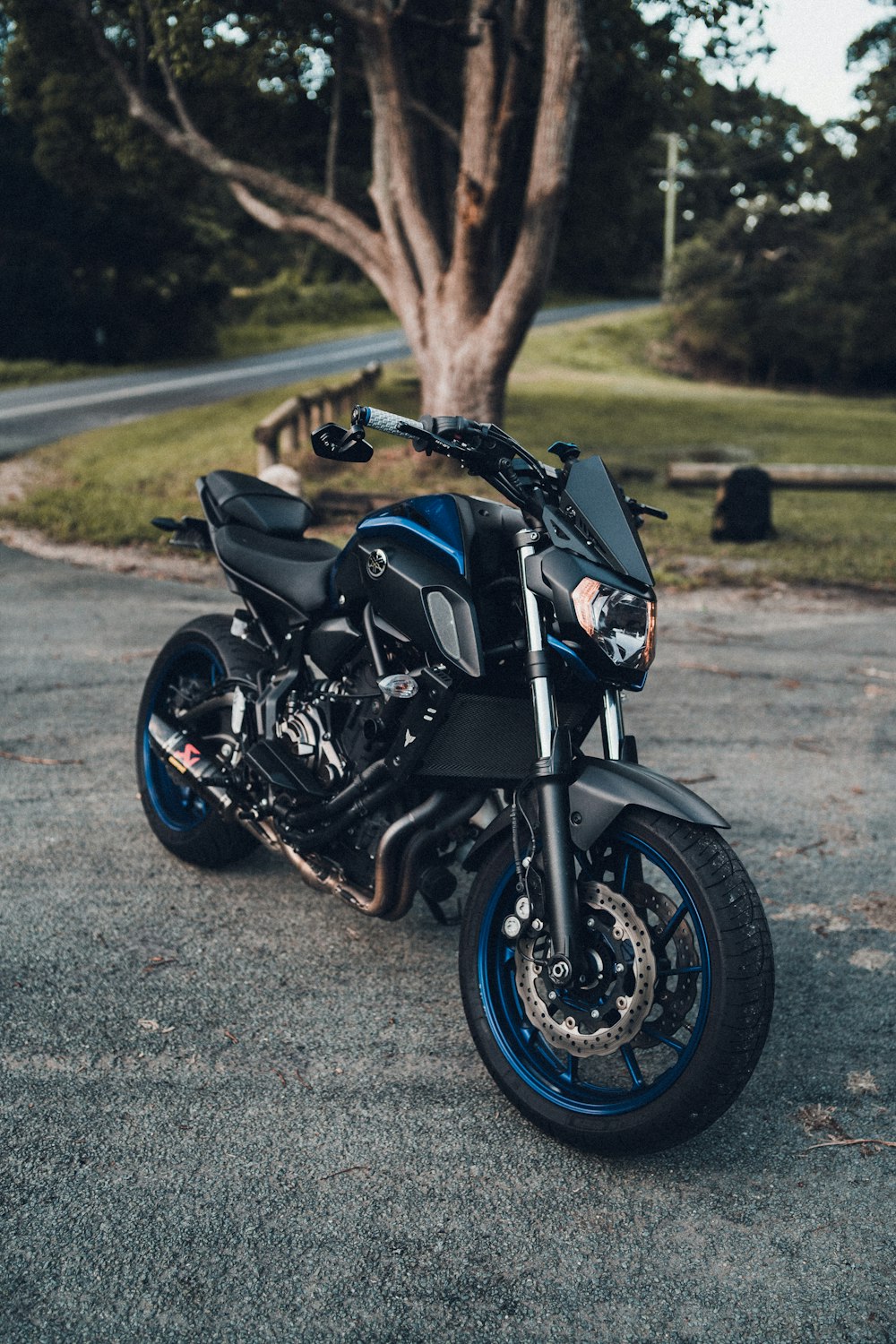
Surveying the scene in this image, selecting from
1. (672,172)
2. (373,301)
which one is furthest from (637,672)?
(672,172)

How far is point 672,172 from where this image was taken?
5188cm

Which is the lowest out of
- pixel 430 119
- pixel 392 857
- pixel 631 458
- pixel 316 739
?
pixel 631 458

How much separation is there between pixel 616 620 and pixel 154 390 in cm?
2264

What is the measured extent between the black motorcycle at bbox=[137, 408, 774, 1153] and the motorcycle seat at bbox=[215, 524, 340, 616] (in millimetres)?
15

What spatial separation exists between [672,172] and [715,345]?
20488 mm

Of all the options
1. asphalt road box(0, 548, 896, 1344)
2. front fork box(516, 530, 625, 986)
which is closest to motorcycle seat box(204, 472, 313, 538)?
asphalt road box(0, 548, 896, 1344)

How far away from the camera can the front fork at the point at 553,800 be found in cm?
277

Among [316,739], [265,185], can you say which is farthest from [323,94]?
[316,739]

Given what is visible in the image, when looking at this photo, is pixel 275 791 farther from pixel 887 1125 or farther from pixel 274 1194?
pixel 887 1125

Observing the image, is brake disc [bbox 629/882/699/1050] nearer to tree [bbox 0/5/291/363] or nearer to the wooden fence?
the wooden fence

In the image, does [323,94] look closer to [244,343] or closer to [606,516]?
[606,516]

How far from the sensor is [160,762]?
445 cm

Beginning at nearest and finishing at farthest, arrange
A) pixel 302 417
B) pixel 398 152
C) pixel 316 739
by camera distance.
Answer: pixel 316 739
pixel 398 152
pixel 302 417

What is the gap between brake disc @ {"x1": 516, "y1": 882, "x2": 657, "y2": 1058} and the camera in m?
2.77
